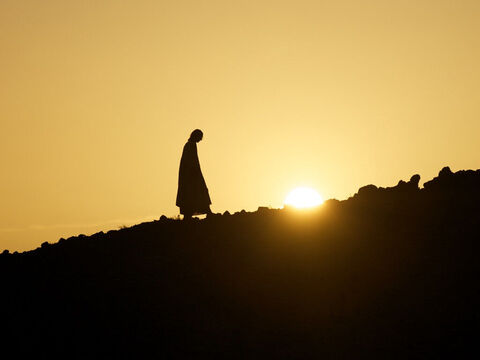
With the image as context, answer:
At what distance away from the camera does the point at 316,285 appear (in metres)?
17.7

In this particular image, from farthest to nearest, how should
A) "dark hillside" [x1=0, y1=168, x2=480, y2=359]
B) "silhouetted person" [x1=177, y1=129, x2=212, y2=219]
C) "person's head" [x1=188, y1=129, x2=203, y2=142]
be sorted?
"person's head" [x1=188, y1=129, x2=203, y2=142], "silhouetted person" [x1=177, y1=129, x2=212, y2=219], "dark hillside" [x1=0, y1=168, x2=480, y2=359]

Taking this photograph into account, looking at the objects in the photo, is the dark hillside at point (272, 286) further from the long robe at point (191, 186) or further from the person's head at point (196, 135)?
the person's head at point (196, 135)

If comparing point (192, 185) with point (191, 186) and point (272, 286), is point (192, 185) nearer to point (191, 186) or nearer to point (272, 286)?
point (191, 186)

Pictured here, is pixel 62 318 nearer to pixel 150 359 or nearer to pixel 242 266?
pixel 150 359

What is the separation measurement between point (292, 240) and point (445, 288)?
353 centimetres

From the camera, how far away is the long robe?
22250 millimetres

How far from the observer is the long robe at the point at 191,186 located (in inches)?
876

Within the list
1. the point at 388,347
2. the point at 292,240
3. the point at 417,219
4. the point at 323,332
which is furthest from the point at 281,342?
the point at 417,219

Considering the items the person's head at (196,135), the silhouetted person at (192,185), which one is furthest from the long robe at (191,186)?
the person's head at (196,135)

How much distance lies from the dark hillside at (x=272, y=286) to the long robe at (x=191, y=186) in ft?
3.84

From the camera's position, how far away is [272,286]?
57.9 ft

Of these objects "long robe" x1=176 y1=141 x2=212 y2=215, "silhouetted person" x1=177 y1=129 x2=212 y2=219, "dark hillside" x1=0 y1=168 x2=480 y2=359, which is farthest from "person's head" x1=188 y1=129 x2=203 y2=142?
"dark hillside" x1=0 y1=168 x2=480 y2=359

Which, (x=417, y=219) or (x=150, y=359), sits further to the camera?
(x=417, y=219)

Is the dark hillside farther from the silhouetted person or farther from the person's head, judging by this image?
the person's head
